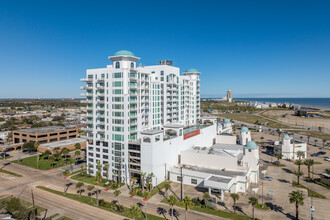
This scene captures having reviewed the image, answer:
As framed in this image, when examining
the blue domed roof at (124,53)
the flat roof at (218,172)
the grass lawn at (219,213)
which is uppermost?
the blue domed roof at (124,53)

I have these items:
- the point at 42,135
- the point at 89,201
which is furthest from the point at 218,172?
the point at 42,135

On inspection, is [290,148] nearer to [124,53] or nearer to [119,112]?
[119,112]

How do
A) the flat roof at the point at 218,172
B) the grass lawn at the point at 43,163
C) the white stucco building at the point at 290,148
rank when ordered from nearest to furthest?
the flat roof at the point at 218,172 < the grass lawn at the point at 43,163 < the white stucco building at the point at 290,148

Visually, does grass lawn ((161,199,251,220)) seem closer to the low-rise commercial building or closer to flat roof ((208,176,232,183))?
flat roof ((208,176,232,183))

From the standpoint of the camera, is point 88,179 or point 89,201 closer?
point 89,201

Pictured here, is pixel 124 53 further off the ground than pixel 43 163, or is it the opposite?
pixel 124 53

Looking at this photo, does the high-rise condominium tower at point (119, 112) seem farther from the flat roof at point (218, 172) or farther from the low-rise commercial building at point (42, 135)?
the low-rise commercial building at point (42, 135)

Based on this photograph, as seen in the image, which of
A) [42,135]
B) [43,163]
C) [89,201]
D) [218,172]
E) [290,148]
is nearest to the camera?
[89,201]

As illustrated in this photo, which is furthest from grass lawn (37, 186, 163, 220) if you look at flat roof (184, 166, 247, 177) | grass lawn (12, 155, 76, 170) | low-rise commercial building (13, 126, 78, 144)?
low-rise commercial building (13, 126, 78, 144)

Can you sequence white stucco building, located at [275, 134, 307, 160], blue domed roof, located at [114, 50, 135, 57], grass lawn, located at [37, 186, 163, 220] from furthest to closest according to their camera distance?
white stucco building, located at [275, 134, 307, 160] < blue domed roof, located at [114, 50, 135, 57] < grass lawn, located at [37, 186, 163, 220]

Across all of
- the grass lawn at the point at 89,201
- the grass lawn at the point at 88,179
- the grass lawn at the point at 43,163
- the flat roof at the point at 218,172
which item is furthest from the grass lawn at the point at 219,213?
the grass lawn at the point at 43,163

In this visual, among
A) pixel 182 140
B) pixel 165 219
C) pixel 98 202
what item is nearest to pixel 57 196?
pixel 98 202

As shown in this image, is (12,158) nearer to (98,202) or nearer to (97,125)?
(97,125)
